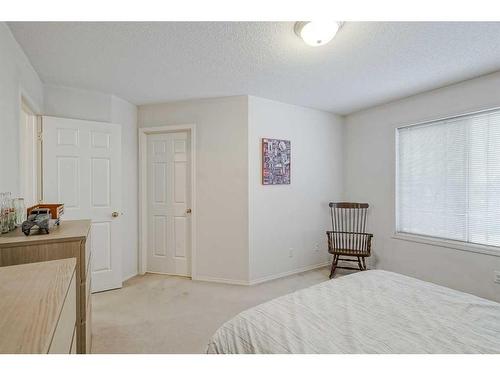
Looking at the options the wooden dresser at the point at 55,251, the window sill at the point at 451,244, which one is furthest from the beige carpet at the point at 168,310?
the window sill at the point at 451,244

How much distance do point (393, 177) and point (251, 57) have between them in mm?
2492

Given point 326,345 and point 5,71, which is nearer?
point 326,345

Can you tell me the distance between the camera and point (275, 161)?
3389 millimetres

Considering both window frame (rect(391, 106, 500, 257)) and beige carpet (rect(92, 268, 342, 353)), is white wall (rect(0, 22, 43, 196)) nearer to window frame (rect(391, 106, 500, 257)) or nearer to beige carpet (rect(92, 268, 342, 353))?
beige carpet (rect(92, 268, 342, 353))

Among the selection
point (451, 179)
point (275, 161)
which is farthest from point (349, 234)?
point (275, 161)

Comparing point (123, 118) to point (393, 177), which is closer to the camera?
point (123, 118)

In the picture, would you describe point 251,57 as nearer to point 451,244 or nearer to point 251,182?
point 251,182

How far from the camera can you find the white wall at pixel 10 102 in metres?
1.65

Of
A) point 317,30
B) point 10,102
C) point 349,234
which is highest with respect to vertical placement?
point 317,30

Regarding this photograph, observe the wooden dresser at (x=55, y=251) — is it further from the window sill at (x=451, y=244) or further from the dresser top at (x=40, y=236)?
the window sill at (x=451, y=244)
